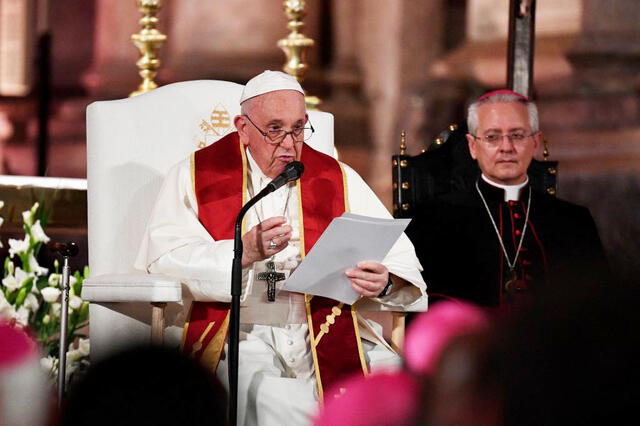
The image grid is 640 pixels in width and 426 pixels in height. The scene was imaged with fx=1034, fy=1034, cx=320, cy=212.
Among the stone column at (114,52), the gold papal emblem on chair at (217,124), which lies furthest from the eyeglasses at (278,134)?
the stone column at (114,52)

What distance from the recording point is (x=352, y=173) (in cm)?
389

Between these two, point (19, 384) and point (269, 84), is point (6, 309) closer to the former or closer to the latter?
point (269, 84)

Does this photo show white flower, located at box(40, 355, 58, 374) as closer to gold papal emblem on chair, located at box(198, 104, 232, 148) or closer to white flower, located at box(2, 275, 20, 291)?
white flower, located at box(2, 275, 20, 291)

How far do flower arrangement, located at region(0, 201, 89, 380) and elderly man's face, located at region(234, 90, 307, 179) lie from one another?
107 cm

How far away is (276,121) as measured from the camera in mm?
3580

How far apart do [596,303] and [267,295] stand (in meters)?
2.80

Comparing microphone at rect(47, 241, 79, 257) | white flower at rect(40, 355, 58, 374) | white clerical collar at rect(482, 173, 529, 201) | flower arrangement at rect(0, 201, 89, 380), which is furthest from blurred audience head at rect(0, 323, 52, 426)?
white clerical collar at rect(482, 173, 529, 201)

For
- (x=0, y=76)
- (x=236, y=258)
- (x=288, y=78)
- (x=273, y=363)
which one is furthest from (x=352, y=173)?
(x=0, y=76)

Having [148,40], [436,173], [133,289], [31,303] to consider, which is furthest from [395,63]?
[133,289]

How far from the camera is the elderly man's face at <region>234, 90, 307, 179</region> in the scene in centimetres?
358

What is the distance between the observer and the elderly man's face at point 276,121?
11.7ft

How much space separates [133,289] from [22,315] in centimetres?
131

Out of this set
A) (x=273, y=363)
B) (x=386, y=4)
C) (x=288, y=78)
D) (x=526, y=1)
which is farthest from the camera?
(x=386, y=4)

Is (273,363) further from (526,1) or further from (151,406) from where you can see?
(526,1)
